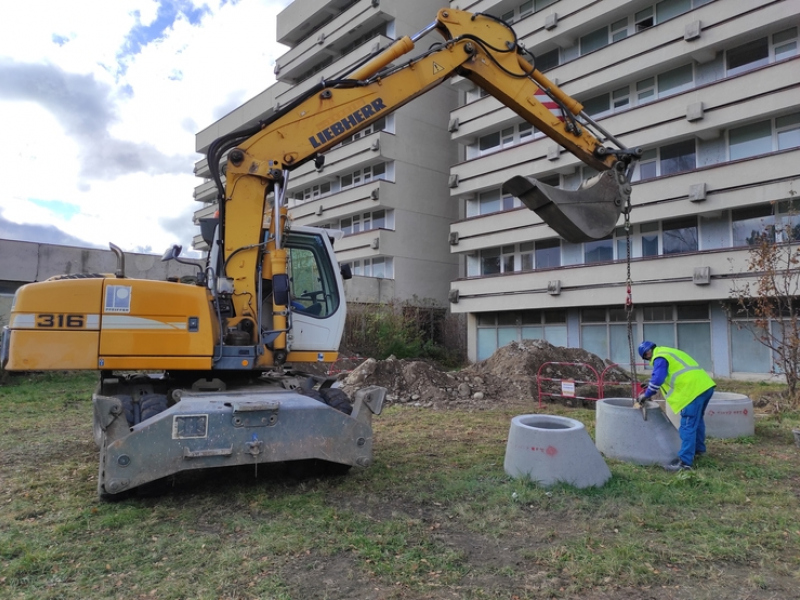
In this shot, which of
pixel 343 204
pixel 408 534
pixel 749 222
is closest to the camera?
pixel 408 534

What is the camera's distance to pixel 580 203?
6688mm

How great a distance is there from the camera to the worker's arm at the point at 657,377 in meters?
6.53

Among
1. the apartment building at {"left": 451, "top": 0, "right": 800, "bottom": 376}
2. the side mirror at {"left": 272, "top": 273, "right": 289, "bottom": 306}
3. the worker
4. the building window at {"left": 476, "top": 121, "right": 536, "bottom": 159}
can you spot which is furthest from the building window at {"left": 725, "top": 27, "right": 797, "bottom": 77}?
the side mirror at {"left": 272, "top": 273, "right": 289, "bottom": 306}

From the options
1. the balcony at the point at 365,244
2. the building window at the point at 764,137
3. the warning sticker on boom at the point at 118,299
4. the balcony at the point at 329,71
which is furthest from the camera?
the balcony at the point at 329,71

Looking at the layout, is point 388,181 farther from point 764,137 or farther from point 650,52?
point 764,137

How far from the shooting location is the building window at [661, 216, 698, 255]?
1891 cm

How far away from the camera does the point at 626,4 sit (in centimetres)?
2038

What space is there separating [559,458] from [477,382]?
8.40 metres

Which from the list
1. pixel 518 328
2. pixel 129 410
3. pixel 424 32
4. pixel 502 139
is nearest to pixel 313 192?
pixel 502 139

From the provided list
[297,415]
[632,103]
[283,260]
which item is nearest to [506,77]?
[283,260]

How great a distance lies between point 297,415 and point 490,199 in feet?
70.1

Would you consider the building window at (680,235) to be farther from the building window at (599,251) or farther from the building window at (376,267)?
the building window at (376,267)

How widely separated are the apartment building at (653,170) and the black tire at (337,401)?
13.4m

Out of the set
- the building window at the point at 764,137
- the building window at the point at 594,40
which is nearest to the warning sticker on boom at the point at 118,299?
the building window at the point at 764,137
